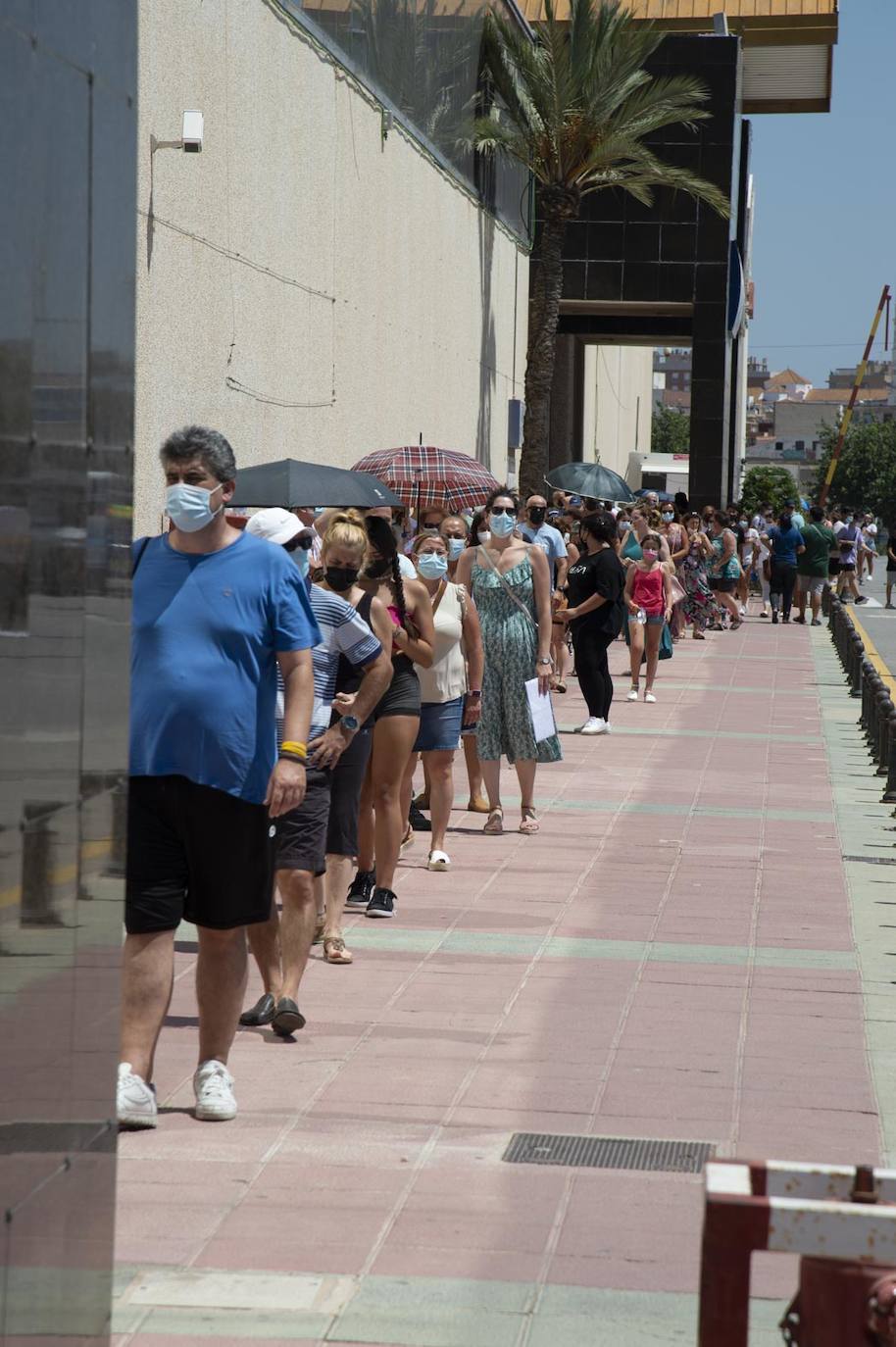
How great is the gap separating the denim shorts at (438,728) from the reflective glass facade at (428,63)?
8056mm

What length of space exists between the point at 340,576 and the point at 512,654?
11.9 ft

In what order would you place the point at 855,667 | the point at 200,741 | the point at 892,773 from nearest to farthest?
A: the point at 200,741 → the point at 892,773 → the point at 855,667

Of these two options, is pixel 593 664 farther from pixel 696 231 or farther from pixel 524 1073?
pixel 696 231

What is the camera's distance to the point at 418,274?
23.0m

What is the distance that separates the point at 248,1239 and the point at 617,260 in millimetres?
41555

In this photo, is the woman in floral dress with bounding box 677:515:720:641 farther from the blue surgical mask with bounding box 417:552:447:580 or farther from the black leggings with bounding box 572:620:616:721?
the blue surgical mask with bounding box 417:552:447:580

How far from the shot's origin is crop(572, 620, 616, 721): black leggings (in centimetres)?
1527

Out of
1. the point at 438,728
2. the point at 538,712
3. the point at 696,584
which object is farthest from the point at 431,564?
the point at 696,584

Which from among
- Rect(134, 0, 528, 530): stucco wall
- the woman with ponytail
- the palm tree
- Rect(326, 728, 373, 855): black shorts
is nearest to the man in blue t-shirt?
Rect(326, 728, 373, 855): black shorts

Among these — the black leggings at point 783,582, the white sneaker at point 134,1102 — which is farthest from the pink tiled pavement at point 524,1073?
the black leggings at point 783,582

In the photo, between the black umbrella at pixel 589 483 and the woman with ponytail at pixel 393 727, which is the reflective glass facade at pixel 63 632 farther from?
the black umbrella at pixel 589 483

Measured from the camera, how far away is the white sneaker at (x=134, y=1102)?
5277 mm

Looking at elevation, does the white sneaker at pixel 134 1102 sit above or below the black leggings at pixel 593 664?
below

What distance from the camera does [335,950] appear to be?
749cm
